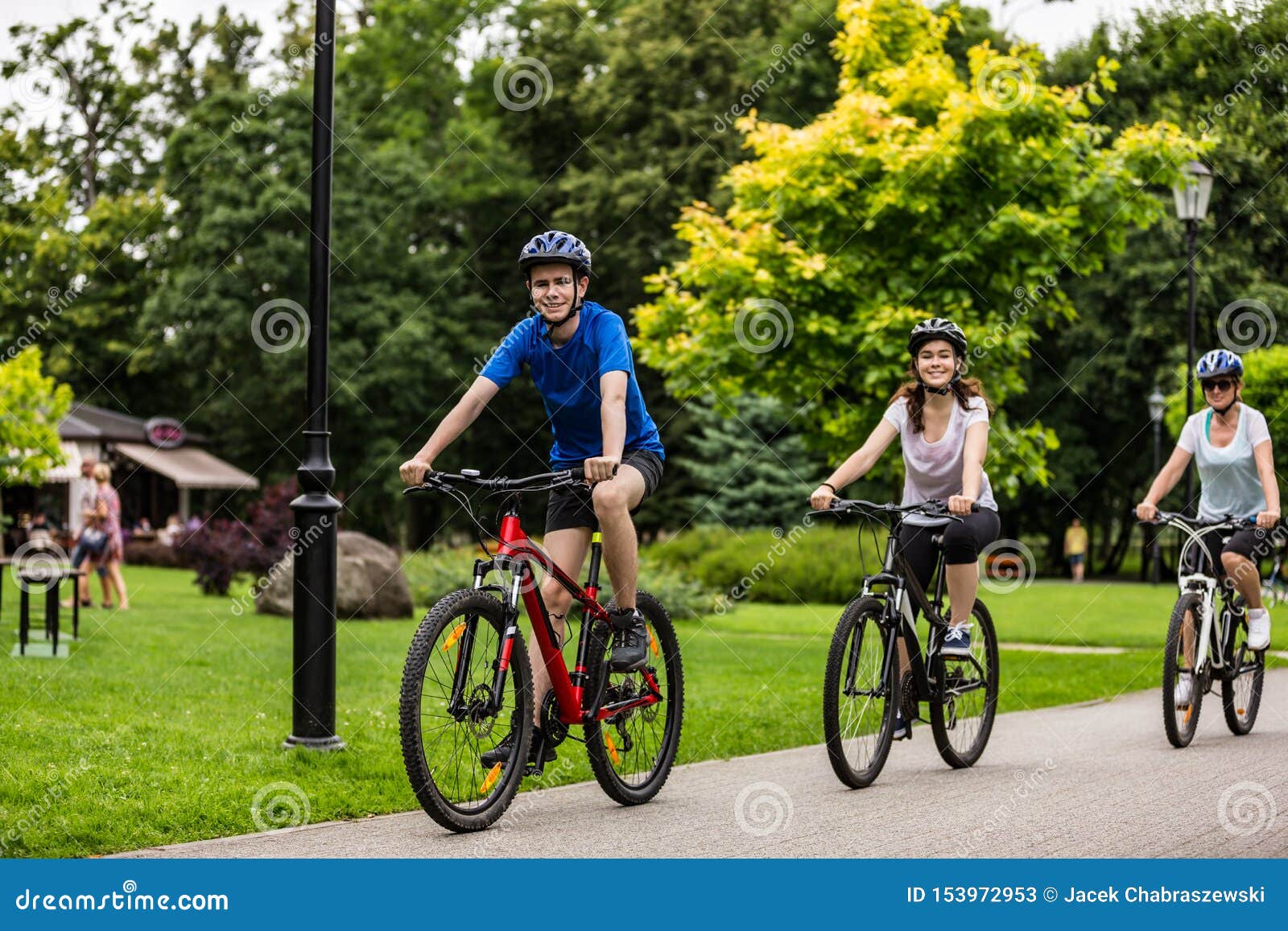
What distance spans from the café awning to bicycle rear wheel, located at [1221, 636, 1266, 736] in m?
35.3

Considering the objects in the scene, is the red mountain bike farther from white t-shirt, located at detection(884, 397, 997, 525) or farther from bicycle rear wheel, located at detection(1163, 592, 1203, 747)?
bicycle rear wheel, located at detection(1163, 592, 1203, 747)

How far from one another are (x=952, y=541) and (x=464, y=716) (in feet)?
8.89

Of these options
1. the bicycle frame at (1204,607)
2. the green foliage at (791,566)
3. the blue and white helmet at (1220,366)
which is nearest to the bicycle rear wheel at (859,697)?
the bicycle frame at (1204,607)

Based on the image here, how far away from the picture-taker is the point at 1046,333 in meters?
40.2

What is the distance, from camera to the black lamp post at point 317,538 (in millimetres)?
6719

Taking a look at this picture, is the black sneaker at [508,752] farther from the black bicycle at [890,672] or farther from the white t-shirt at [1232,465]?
the white t-shirt at [1232,465]

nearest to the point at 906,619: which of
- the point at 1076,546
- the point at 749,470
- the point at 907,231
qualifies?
the point at 907,231

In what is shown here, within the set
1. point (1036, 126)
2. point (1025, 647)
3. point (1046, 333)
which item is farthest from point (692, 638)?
point (1046, 333)

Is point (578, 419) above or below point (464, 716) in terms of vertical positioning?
above

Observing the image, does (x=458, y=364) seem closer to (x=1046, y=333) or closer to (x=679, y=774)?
(x=1046, y=333)

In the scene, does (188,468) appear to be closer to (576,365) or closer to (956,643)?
(956,643)

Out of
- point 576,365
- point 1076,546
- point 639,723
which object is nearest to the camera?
point 576,365

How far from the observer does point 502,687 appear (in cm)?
531

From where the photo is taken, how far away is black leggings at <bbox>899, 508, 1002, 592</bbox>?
6859mm
